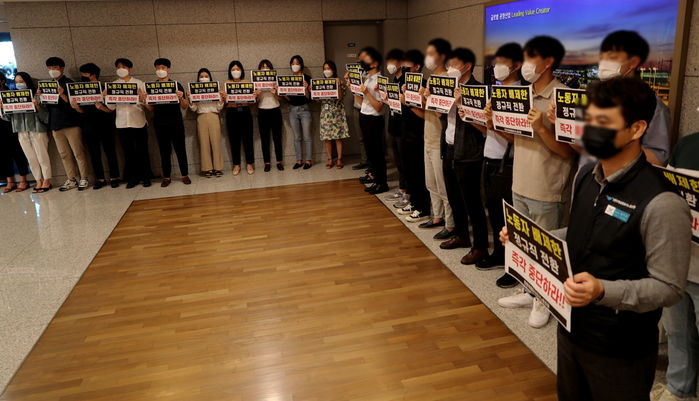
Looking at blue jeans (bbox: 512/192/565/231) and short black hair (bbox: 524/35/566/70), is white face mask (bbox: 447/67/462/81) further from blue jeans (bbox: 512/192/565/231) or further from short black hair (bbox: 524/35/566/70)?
blue jeans (bbox: 512/192/565/231)

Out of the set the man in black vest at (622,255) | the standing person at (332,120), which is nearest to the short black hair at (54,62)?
the standing person at (332,120)

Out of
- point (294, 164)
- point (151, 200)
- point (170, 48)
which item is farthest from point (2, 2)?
point (294, 164)

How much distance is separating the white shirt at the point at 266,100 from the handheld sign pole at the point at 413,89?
351 cm

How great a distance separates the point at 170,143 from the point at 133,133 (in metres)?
0.53

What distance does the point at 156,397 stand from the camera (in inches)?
103

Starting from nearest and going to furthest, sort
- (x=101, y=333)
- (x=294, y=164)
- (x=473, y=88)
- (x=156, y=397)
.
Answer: (x=156, y=397) < (x=101, y=333) < (x=473, y=88) < (x=294, y=164)

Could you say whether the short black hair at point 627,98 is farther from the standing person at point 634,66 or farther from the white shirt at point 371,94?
the white shirt at point 371,94

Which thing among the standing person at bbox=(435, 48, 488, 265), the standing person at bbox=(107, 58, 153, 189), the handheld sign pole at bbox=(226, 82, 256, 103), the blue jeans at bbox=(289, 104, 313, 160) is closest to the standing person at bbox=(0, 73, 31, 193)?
the standing person at bbox=(107, 58, 153, 189)

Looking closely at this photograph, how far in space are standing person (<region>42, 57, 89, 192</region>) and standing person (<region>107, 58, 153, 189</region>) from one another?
0.57m

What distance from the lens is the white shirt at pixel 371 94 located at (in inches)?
229

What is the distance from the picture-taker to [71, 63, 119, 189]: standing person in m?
6.98

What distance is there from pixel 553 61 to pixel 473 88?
0.76m

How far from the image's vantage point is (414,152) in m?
5.05

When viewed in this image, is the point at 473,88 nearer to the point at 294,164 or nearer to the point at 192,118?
the point at 294,164
